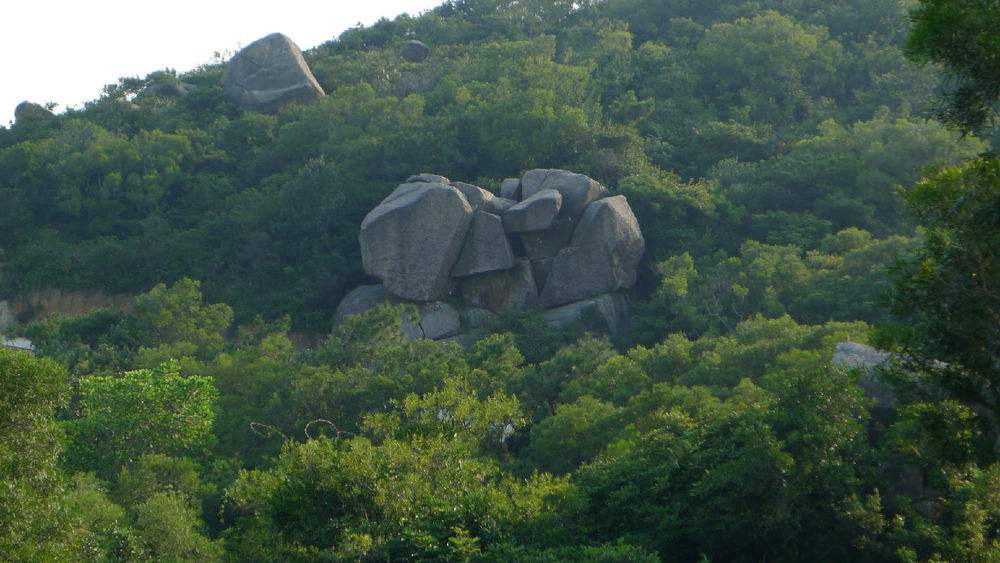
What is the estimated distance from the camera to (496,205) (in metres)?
32.4

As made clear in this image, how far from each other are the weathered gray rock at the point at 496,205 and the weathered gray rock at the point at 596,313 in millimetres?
3160

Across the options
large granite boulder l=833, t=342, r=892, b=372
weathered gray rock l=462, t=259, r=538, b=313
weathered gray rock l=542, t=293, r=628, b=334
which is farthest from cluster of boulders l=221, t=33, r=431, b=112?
large granite boulder l=833, t=342, r=892, b=372

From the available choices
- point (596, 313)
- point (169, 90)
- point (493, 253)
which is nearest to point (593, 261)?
point (596, 313)

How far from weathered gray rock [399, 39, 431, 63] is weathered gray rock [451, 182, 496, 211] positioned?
18.9 meters

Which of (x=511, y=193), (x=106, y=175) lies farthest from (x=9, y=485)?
(x=106, y=175)

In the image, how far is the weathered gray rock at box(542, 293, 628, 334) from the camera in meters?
30.2

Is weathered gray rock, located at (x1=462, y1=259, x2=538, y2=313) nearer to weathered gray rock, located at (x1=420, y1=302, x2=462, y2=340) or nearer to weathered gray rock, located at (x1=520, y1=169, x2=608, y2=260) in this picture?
weathered gray rock, located at (x1=520, y1=169, x2=608, y2=260)

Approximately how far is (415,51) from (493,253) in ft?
68.7

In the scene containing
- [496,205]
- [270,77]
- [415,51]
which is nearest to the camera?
[496,205]

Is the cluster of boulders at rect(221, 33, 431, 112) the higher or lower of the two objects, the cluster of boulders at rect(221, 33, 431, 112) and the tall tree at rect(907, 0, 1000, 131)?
the lower

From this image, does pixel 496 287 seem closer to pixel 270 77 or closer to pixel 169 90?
pixel 270 77

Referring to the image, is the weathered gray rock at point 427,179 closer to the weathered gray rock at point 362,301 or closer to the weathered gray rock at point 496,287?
the weathered gray rock at point 496,287

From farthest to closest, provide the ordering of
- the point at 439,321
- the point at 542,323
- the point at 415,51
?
the point at 415,51 → the point at 439,321 → the point at 542,323

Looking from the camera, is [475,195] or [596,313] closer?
[596,313]
